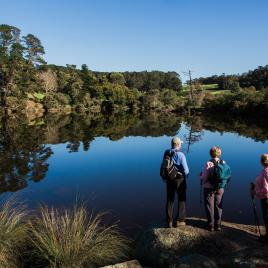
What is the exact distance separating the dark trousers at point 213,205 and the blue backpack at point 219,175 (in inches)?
6.5

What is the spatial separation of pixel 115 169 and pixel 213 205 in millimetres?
11938

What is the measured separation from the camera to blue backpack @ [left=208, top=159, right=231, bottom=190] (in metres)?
7.29

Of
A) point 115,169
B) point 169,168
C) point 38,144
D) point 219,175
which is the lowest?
point 115,169

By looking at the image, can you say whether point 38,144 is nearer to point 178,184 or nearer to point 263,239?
point 178,184

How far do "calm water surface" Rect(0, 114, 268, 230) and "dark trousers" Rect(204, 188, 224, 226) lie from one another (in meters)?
3.48

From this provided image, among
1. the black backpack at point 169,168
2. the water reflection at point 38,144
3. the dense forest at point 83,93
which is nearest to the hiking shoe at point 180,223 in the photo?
the black backpack at point 169,168

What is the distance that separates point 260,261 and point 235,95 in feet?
176

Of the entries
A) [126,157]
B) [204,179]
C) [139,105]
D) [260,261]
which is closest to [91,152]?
[126,157]

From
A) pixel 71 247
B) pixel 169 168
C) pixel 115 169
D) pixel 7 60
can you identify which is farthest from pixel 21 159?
pixel 7 60

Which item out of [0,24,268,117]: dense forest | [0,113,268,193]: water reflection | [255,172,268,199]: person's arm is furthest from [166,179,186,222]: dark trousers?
[0,24,268,117]: dense forest

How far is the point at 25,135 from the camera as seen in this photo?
33.6 metres

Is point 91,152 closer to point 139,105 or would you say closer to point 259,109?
point 259,109

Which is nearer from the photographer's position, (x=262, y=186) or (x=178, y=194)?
(x=262, y=186)

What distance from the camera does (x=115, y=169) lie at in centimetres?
1927
